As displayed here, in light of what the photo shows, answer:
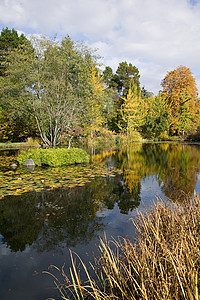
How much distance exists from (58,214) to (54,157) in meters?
6.05

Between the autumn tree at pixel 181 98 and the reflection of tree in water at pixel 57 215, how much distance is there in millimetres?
31667

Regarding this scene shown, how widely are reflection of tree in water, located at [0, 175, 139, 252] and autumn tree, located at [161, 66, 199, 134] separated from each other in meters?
31.7

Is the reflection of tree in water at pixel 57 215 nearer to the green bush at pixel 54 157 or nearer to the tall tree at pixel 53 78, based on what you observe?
the green bush at pixel 54 157

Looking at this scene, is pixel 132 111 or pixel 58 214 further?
pixel 132 111

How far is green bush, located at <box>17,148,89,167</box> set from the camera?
1080cm

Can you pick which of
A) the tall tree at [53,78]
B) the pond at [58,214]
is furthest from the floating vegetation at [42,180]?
the tall tree at [53,78]

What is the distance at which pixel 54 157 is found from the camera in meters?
10.8

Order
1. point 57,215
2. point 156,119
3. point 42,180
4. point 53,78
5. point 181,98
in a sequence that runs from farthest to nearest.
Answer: point 181,98 → point 156,119 → point 53,78 → point 42,180 → point 57,215

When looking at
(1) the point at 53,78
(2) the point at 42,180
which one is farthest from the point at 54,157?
(1) the point at 53,78

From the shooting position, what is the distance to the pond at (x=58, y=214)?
10.2 feet

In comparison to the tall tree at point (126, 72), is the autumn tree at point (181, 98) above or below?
below

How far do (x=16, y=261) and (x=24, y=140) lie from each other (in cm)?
2402

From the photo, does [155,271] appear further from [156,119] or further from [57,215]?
Result: [156,119]

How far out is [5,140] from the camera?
25.0 m
